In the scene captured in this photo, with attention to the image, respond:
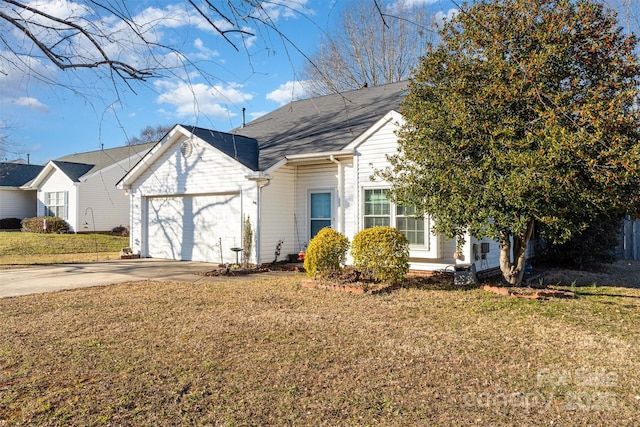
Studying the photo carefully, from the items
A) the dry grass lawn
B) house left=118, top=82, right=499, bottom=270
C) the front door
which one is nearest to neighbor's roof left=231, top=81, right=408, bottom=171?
house left=118, top=82, right=499, bottom=270

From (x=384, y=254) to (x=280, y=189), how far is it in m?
5.07

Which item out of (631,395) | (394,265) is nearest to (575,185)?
(394,265)

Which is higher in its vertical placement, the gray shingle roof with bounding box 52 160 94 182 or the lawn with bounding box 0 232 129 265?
the gray shingle roof with bounding box 52 160 94 182

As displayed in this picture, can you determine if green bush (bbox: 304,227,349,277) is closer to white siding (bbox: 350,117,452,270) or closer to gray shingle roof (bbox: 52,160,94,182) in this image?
white siding (bbox: 350,117,452,270)

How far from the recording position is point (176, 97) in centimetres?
395

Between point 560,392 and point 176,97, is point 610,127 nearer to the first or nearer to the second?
point 560,392

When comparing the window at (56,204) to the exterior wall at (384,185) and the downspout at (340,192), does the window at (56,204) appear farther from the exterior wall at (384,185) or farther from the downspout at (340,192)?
the exterior wall at (384,185)

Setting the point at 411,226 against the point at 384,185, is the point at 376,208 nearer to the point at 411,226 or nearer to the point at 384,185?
the point at 384,185

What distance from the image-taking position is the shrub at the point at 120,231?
80.8 feet

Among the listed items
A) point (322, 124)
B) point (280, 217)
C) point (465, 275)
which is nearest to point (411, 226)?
point (465, 275)

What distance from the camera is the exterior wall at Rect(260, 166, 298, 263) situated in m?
12.8

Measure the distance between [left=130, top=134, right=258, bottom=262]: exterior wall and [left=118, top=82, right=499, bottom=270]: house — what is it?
0.10 ft

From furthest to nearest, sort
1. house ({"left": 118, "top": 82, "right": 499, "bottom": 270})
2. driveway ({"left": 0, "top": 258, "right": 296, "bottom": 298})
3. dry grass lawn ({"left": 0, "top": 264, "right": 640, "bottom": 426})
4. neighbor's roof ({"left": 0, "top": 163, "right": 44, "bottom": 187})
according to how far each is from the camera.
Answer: neighbor's roof ({"left": 0, "top": 163, "right": 44, "bottom": 187}) → house ({"left": 118, "top": 82, "right": 499, "bottom": 270}) → driveway ({"left": 0, "top": 258, "right": 296, "bottom": 298}) → dry grass lawn ({"left": 0, "top": 264, "right": 640, "bottom": 426})

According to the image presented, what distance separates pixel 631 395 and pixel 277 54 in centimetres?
412
